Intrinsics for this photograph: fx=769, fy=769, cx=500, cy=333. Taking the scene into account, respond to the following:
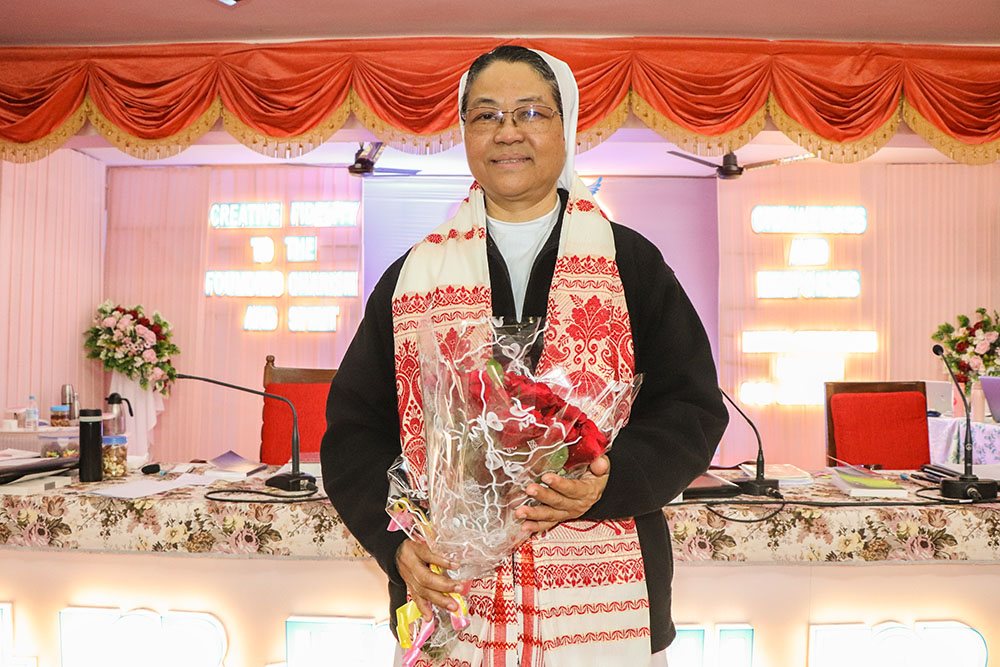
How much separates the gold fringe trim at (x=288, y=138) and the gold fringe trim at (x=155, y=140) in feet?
0.28

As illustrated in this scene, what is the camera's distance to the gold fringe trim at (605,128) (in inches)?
163

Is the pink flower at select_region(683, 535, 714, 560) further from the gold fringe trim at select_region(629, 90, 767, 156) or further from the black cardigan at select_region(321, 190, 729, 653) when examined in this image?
the gold fringe trim at select_region(629, 90, 767, 156)

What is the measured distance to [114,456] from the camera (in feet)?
7.94

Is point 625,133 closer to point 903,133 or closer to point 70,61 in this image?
point 903,133

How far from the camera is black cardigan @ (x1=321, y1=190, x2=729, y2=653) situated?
1068 millimetres

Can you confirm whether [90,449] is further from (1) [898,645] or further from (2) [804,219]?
(2) [804,219]

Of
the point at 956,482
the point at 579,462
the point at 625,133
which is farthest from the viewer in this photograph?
the point at 625,133

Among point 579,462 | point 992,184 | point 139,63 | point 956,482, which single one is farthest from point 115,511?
point 992,184

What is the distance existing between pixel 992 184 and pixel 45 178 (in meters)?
7.95

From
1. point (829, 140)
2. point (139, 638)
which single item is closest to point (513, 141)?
point (139, 638)

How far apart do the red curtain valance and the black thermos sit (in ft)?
7.58

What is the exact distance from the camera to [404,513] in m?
1.00

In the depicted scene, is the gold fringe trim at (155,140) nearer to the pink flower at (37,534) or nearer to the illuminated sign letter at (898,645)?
the pink flower at (37,534)

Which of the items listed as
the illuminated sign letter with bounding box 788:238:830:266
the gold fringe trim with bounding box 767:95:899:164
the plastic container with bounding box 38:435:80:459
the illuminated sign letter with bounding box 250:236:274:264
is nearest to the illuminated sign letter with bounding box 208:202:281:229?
the illuminated sign letter with bounding box 250:236:274:264
